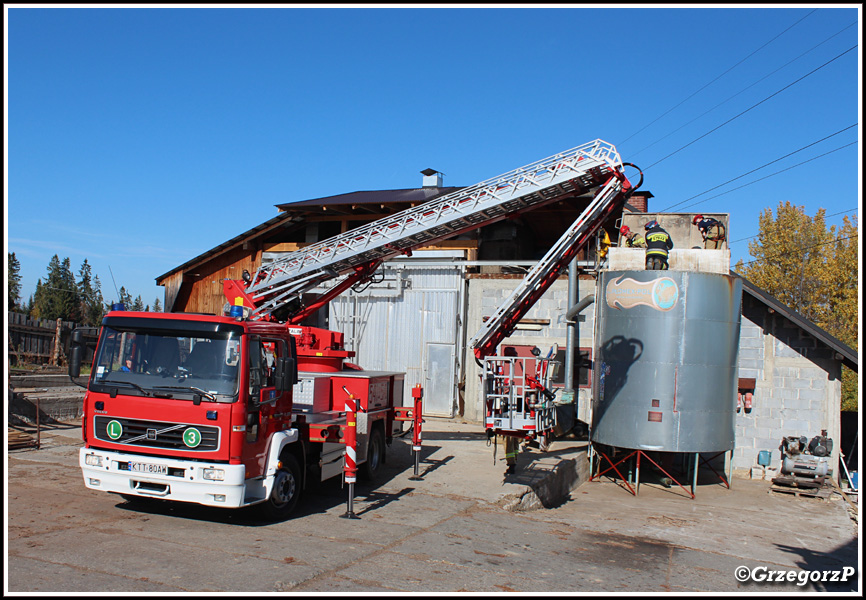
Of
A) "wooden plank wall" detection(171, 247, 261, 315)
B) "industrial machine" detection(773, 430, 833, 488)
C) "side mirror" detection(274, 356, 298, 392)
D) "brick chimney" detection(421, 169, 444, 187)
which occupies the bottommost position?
"industrial machine" detection(773, 430, 833, 488)

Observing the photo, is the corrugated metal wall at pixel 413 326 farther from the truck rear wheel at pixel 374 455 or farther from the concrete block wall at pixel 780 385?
the truck rear wheel at pixel 374 455

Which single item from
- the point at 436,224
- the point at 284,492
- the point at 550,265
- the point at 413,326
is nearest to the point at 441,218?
the point at 436,224

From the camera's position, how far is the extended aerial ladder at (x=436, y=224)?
14.6 metres

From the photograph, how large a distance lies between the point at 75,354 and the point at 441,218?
326 inches

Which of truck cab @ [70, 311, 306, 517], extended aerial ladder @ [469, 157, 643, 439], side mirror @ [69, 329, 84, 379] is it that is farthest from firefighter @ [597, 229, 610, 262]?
side mirror @ [69, 329, 84, 379]

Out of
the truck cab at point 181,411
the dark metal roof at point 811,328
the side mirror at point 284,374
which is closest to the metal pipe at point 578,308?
the dark metal roof at point 811,328

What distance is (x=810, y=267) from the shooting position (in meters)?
41.8

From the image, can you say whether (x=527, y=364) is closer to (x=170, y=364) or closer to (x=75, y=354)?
(x=170, y=364)

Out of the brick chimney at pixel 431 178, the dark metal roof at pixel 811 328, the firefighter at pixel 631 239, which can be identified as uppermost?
the brick chimney at pixel 431 178

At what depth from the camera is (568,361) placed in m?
17.1

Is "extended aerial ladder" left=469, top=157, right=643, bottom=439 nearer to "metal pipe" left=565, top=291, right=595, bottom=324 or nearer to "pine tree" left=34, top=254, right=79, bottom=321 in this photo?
"metal pipe" left=565, top=291, right=595, bottom=324

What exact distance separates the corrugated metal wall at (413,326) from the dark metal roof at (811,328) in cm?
983

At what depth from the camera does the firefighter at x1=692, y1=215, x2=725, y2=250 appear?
18.1 meters

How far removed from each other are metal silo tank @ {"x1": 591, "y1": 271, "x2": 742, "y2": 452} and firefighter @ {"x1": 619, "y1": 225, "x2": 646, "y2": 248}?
2381mm
